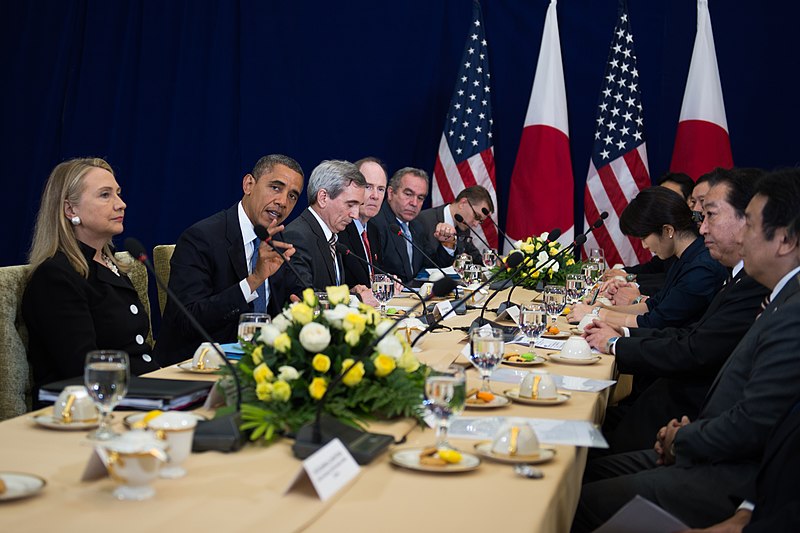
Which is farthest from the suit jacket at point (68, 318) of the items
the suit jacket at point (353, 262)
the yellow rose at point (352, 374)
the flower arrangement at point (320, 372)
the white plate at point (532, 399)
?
the suit jacket at point (353, 262)

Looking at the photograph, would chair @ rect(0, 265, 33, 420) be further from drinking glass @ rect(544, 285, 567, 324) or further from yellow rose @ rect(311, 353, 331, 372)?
drinking glass @ rect(544, 285, 567, 324)

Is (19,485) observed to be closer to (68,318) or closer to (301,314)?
(301,314)

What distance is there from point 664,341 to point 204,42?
5055 mm

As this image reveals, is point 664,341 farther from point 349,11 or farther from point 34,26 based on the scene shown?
point 34,26

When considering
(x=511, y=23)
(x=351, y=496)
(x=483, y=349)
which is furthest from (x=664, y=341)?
(x=511, y=23)

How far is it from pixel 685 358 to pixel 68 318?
1.83m

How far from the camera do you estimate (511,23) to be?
7.26 metres

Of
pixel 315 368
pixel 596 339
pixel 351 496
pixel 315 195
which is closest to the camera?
pixel 351 496

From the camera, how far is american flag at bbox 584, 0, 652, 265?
267 inches

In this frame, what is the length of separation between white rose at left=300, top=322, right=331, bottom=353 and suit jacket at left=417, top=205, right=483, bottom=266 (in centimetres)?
449

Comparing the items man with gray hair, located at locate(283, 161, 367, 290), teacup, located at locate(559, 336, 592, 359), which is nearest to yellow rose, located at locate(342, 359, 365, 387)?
teacup, located at locate(559, 336, 592, 359)

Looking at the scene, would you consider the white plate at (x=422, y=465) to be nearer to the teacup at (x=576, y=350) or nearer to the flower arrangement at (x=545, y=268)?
the teacup at (x=576, y=350)

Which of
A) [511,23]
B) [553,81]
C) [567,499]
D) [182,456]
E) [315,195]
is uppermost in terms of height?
[511,23]

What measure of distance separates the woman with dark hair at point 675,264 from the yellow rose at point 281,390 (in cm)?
218
